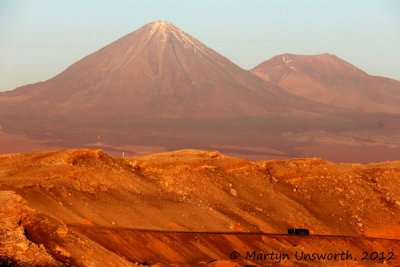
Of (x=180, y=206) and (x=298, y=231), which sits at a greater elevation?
(x=180, y=206)

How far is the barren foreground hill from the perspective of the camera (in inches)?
875

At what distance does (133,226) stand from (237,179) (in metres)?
13.5

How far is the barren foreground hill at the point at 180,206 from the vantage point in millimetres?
22219

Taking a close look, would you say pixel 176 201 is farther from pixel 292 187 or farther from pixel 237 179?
pixel 292 187

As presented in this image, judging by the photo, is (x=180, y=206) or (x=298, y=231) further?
(x=298, y=231)

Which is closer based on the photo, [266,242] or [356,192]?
[266,242]

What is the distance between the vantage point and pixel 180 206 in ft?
124

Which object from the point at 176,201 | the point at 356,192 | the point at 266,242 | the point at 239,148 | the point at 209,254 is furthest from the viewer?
the point at 239,148

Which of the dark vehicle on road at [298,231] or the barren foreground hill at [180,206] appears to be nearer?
the barren foreground hill at [180,206]

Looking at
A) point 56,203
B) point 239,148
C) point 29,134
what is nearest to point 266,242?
point 56,203

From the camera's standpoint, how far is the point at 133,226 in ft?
108

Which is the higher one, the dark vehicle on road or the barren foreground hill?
the barren foreground hill

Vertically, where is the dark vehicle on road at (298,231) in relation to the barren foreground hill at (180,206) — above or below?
below

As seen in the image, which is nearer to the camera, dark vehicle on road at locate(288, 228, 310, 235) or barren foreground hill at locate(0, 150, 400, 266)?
barren foreground hill at locate(0, 150, 400, 266)
